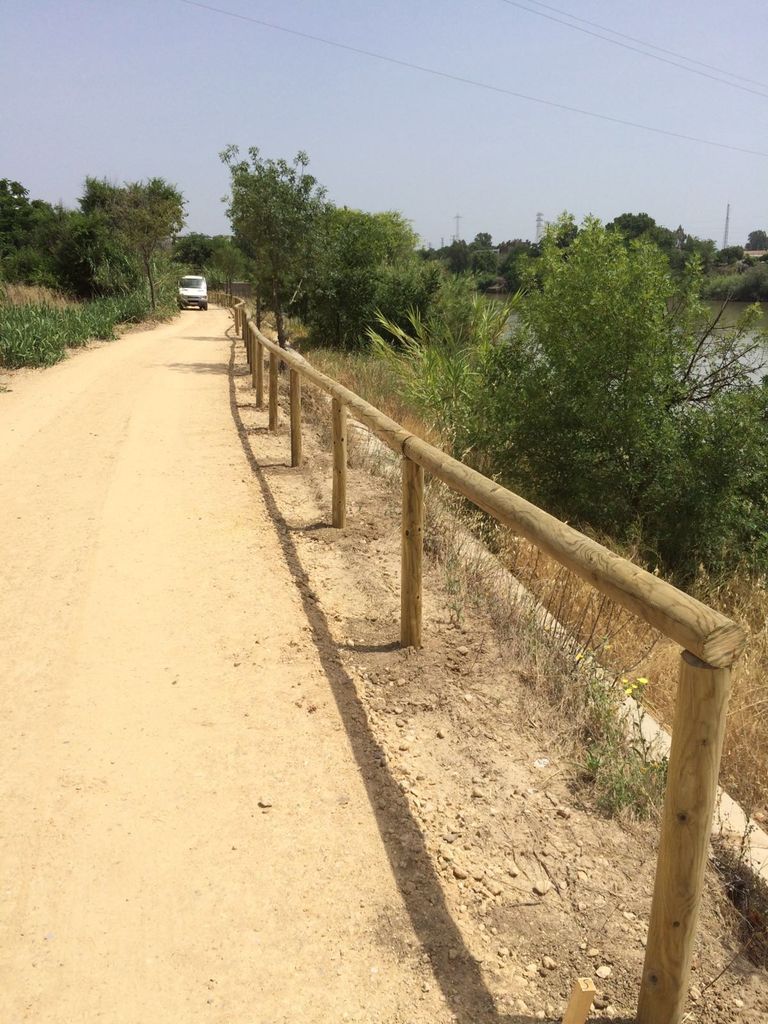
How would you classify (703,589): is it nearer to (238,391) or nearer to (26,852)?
(26,852)

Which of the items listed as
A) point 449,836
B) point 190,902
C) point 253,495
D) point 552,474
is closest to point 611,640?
point 449,836

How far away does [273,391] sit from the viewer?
31.2 feet

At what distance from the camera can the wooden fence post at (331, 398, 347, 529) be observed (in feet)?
19.8

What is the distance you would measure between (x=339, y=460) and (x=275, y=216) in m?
12.9

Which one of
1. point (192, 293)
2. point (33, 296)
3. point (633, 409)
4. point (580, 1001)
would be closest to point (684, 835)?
point (580, 1001)

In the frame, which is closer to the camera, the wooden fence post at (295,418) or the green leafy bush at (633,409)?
the wooden fence post at (295,418)

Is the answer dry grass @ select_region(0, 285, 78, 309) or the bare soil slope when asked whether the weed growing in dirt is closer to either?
dry grass @ select_region(0, 285, 78, 309)

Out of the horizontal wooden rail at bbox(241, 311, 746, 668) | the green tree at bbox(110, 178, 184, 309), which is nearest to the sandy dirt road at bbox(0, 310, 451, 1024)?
the horizontal wooden rail at bbox(241, 311, 746, 668)

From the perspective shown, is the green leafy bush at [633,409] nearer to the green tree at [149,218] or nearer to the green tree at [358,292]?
the green tree at [358,292]

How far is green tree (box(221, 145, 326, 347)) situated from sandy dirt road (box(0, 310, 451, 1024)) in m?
12.6

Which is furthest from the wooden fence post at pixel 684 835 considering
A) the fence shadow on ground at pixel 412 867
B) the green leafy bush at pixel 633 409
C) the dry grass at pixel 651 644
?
the green leafy bush at pixel 633 409

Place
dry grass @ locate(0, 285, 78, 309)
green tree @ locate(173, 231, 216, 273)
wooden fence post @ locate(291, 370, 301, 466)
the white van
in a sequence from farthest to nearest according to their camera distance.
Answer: green tree @ locate(173, 231, 216, 273) < the white van < dry grass @ locate(0, 285, 78, 309) < wooden fence post @ locate(291, 370, 301, 466)

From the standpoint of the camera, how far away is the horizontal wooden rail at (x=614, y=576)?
1.89m

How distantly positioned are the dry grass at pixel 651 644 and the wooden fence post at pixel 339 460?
1341 mm
